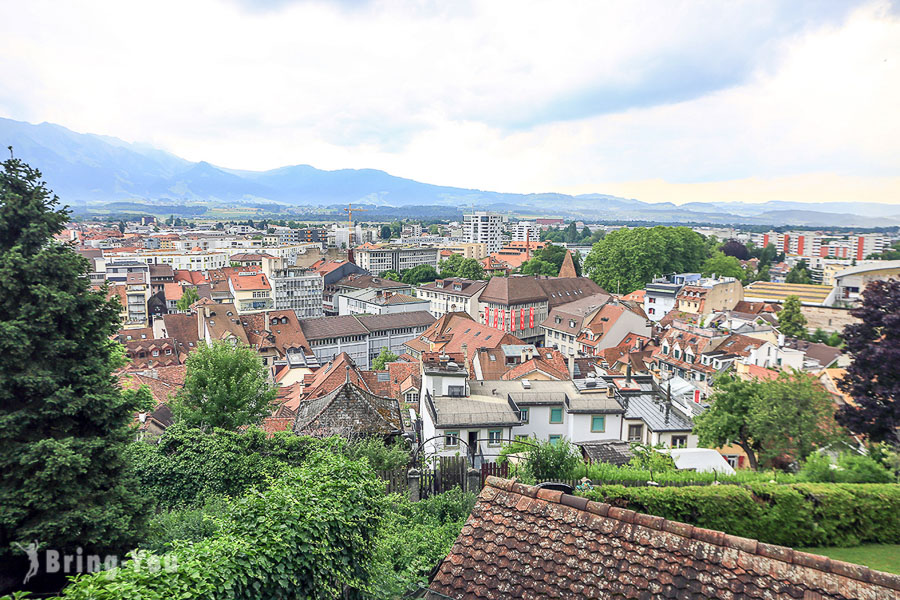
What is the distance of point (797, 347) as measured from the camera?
45.8 metres

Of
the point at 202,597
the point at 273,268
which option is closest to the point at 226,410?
the point at 202,597

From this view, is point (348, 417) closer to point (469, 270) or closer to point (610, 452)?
point (610, 452)

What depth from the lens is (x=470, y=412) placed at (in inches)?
846

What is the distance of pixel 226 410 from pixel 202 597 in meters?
14.7

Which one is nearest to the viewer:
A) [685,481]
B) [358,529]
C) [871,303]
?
[358,529]

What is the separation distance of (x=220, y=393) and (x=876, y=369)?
73.0 ft

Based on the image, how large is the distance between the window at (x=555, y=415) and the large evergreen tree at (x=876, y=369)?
1006 centimetres

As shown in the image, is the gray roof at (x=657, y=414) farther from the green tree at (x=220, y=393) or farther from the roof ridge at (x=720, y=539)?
the roof ridge at (x=720, y=539)

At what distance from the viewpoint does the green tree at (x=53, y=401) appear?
9031mm

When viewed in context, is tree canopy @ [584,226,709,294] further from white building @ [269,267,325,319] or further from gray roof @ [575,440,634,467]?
gray roof @ [575,440,634,467]

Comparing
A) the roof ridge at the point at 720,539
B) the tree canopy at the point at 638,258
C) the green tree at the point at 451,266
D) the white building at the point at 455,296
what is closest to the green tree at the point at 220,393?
the roof ridge at the point at 720,539

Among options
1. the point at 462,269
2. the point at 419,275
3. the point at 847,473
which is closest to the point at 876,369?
the point at 847,473

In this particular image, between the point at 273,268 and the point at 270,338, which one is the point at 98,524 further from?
the point at 273,268

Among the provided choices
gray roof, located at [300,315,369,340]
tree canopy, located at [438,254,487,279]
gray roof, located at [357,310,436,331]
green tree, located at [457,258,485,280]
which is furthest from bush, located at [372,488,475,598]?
green tree, located at [457,258,485,280]
